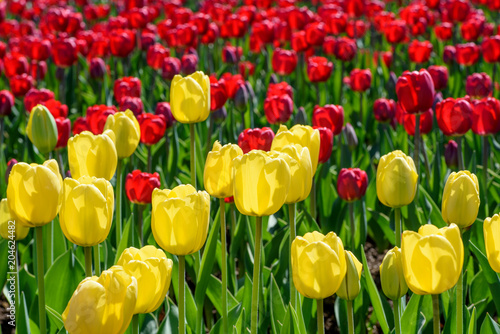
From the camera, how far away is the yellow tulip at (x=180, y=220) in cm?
149

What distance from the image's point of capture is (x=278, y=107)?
3.26 m

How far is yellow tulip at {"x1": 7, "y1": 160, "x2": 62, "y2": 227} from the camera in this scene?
1.49 m

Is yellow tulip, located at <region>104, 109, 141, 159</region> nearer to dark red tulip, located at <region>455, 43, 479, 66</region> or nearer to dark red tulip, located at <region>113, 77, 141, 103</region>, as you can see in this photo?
dark red tulip, located at <region>113, 77, 141, 103</region>

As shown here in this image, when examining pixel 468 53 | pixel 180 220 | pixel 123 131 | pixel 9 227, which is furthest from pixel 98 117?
pixel 468 53

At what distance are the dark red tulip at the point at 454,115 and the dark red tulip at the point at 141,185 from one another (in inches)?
45.1

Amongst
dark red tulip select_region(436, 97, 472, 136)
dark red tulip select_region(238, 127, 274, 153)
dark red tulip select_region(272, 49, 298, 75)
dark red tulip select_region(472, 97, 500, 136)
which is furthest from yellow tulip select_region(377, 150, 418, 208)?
dark red tulip select_region(272, 49, 298, 75)

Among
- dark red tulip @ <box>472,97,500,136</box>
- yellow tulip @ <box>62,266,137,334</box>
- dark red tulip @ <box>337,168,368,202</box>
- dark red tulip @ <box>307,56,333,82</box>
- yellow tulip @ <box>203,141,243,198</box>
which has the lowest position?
dark red tulip @ <box>307,56,333,82</box>

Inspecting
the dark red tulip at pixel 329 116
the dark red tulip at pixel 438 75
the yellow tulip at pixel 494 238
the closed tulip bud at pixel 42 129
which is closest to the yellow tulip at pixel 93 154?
the closed tulip bud at pixel 42 129

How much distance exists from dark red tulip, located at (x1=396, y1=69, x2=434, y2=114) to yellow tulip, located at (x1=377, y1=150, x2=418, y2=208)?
0.96 meters

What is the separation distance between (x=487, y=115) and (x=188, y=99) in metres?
1.25

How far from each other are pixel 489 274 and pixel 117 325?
1409 mm

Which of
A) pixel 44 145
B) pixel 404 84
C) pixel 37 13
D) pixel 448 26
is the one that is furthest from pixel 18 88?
pixel 37 13

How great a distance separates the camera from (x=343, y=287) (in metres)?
1.51

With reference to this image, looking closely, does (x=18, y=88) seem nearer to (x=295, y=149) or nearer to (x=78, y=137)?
(x=78, y=137)
